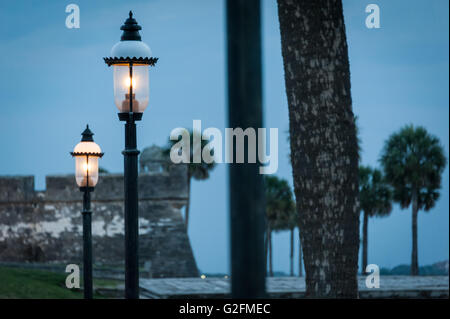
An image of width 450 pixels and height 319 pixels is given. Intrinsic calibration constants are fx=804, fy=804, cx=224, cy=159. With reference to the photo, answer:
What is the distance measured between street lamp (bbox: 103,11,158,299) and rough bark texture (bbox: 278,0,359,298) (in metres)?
1.40

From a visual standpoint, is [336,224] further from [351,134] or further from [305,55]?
[305,55]

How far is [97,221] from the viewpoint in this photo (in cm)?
3173

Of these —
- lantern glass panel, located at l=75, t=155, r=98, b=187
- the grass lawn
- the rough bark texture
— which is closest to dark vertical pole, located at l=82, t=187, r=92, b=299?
lantern glass panel, located at l=75, t=155, r=98, b=187

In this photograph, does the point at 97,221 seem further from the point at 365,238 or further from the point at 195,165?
the point at 365,238

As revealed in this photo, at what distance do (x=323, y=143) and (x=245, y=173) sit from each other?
10.1ft

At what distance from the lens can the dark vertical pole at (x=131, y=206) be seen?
6.69 meters

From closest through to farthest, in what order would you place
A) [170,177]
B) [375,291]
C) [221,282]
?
[375,291] < [221,282] < [170,177]

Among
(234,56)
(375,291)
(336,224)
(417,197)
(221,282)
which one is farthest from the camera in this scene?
(417,197)

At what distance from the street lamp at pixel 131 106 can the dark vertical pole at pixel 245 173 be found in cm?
370

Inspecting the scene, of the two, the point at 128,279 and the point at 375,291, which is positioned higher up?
the point at 128,279
